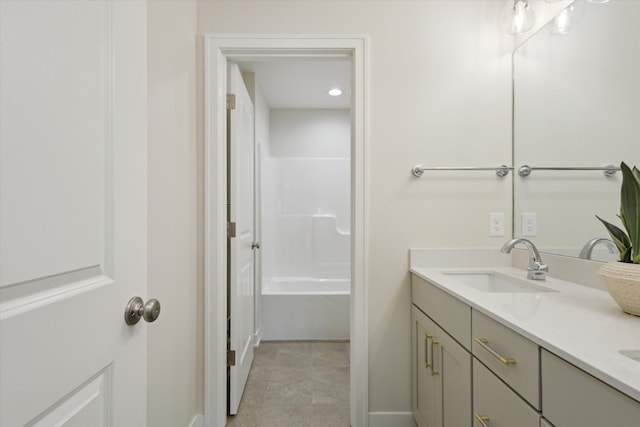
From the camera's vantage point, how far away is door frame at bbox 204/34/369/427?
5.57 ft

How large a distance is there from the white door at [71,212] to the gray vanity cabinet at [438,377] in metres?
1.02

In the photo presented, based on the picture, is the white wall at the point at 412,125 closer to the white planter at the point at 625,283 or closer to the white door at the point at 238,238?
the white door at the point at 238,238

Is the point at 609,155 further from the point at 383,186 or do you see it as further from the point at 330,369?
the point at 330,369

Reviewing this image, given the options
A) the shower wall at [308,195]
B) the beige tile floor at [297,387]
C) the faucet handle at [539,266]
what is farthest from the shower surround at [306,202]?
the faucet handle at [539,266]

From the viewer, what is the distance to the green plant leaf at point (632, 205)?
92 centimetres

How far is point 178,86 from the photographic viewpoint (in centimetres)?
147

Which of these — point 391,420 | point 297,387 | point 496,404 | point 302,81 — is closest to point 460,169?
point 496,404

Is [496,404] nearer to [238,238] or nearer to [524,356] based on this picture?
[524,356]

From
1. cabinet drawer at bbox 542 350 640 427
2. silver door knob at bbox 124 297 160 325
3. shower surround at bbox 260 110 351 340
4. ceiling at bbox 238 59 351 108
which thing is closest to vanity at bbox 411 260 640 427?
cabinet drawer at bbox 542 350 640 427

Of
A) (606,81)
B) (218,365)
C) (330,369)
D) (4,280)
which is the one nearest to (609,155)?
(606,81)

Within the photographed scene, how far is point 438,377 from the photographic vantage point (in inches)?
53.9

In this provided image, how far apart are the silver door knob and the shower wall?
2.95 meters

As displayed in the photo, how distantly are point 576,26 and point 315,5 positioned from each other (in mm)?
1229

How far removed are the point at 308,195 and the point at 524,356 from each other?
3.16m
